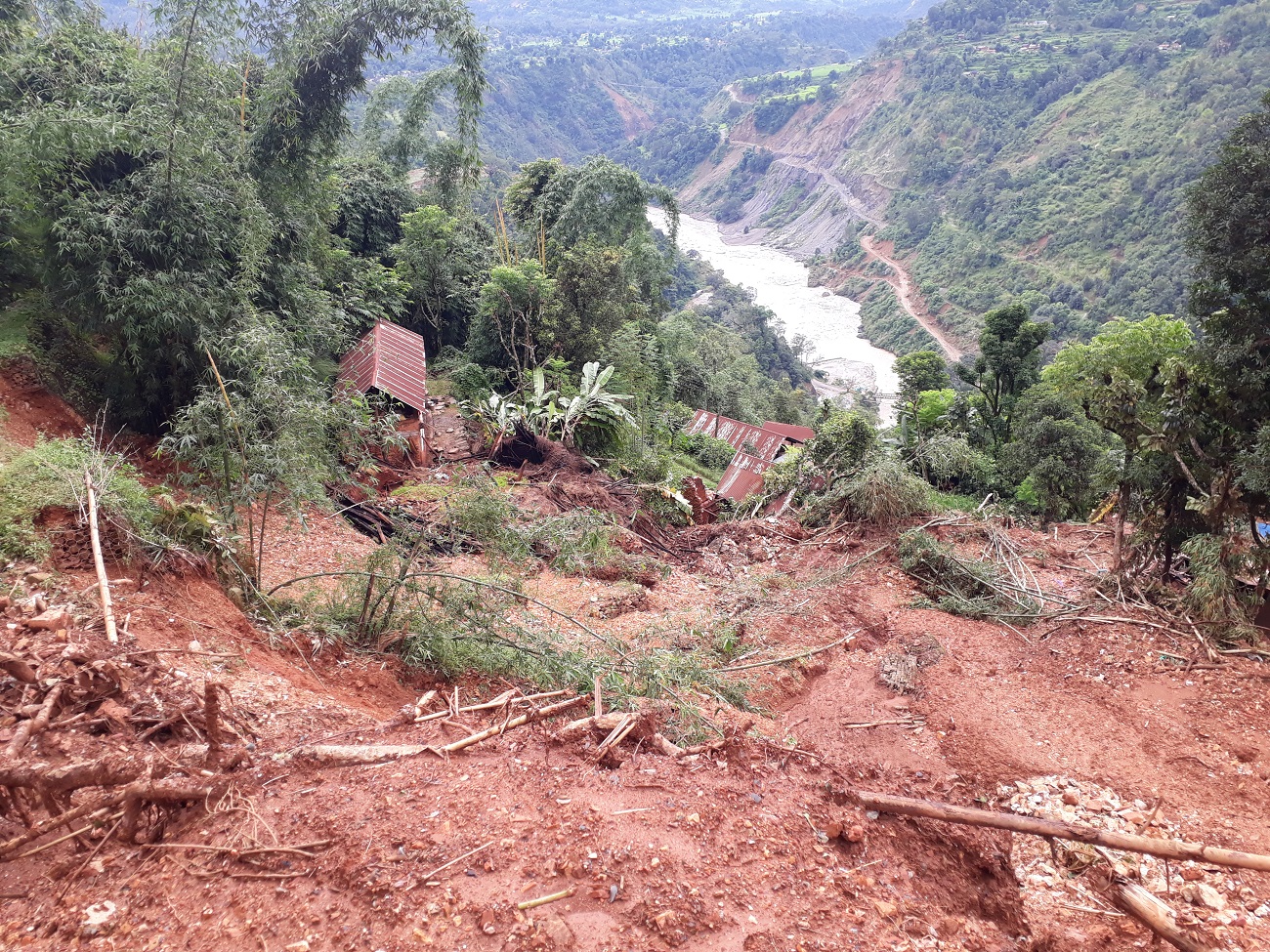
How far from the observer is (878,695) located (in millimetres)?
5602

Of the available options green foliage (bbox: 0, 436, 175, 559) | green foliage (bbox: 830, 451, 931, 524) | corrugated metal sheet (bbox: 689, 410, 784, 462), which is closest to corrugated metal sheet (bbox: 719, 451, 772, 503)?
corrugated metal sheet (bbox: 689, 410, 784, 462)

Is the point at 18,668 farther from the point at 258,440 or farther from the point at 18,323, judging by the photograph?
the point at 18,323

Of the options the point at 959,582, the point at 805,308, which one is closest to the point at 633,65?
the point at 805,308

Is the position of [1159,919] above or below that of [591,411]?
above

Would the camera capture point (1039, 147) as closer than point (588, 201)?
No

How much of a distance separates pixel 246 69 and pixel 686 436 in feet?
38.8

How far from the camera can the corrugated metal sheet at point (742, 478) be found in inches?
538

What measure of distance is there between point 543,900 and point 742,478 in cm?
1212

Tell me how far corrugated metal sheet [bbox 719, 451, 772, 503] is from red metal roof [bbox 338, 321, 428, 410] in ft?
20.2

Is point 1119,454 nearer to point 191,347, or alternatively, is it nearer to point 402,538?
point 402,538

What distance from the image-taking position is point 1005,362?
16766 millimetres

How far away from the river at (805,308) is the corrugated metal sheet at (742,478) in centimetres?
1825

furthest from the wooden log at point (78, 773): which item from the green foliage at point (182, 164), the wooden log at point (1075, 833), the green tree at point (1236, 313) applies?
the green tree at point (1236, 313)

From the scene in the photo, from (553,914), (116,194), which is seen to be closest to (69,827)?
(553,914)
